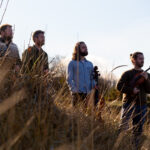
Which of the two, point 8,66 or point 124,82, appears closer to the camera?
point 8,66

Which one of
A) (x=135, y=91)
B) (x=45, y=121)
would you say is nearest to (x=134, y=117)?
(x=135, y=91)

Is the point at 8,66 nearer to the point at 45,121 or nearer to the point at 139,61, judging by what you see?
the point at 45,121

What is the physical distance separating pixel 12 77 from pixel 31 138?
71cm

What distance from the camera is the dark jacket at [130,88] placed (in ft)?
15.6

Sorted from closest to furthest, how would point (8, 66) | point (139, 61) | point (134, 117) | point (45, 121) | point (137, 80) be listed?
point (45, 121)
point (8, 66)
point (134, 117)
point (137, 80)
point (139, 61)

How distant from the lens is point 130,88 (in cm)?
473

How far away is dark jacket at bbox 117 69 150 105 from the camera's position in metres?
4.76

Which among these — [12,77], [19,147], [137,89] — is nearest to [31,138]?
[19,147]

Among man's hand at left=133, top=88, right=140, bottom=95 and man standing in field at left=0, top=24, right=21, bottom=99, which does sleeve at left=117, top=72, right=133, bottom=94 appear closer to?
man's hand at left=133, top=88, right=140, bottom=95

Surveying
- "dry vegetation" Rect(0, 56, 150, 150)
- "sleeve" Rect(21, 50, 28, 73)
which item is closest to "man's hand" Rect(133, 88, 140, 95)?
"dry vegetation" Rect(0, 56, 150, 150)

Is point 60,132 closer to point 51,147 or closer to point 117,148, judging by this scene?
point 51,147

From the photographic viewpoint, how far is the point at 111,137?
8.28ft

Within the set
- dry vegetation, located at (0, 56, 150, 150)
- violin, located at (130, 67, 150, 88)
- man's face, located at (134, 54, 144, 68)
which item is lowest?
dry vegetation, located at (0, 56, 150, 150)

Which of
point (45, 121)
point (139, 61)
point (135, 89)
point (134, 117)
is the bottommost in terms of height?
point (134, 117)
